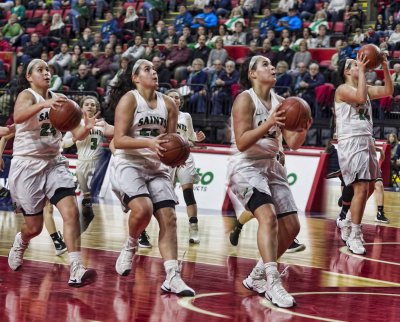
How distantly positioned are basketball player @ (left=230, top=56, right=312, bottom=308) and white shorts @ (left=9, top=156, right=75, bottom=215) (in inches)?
54.4

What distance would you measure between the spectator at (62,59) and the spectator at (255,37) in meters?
4.37

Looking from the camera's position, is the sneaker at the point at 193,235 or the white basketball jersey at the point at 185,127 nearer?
the sneaker at the point at 193,235

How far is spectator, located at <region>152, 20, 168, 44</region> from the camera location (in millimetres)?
22375

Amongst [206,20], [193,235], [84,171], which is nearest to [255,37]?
[206,20]

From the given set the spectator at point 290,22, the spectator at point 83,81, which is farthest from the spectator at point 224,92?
the spectator at point 83,81

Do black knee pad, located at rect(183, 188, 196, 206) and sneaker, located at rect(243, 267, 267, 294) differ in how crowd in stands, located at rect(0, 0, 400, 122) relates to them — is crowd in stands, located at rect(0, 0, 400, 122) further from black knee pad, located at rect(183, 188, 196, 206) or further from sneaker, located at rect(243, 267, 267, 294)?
sneaker, located at rect(243, 267, 267, 294)

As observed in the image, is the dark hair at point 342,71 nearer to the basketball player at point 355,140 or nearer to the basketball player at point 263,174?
the basketball player at point 355,140

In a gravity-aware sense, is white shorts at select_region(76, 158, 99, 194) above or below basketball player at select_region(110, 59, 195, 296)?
below

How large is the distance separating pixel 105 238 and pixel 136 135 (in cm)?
330

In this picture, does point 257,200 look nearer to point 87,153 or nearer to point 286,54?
point 87,153

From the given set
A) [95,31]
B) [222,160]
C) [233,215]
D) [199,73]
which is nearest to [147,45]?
[199,73]

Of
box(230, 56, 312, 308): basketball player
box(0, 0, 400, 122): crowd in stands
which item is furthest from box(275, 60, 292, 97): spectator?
box(230, 56, 312, 308): basketball player

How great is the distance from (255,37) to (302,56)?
2.05 meters

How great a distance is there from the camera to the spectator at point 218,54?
19.7m
